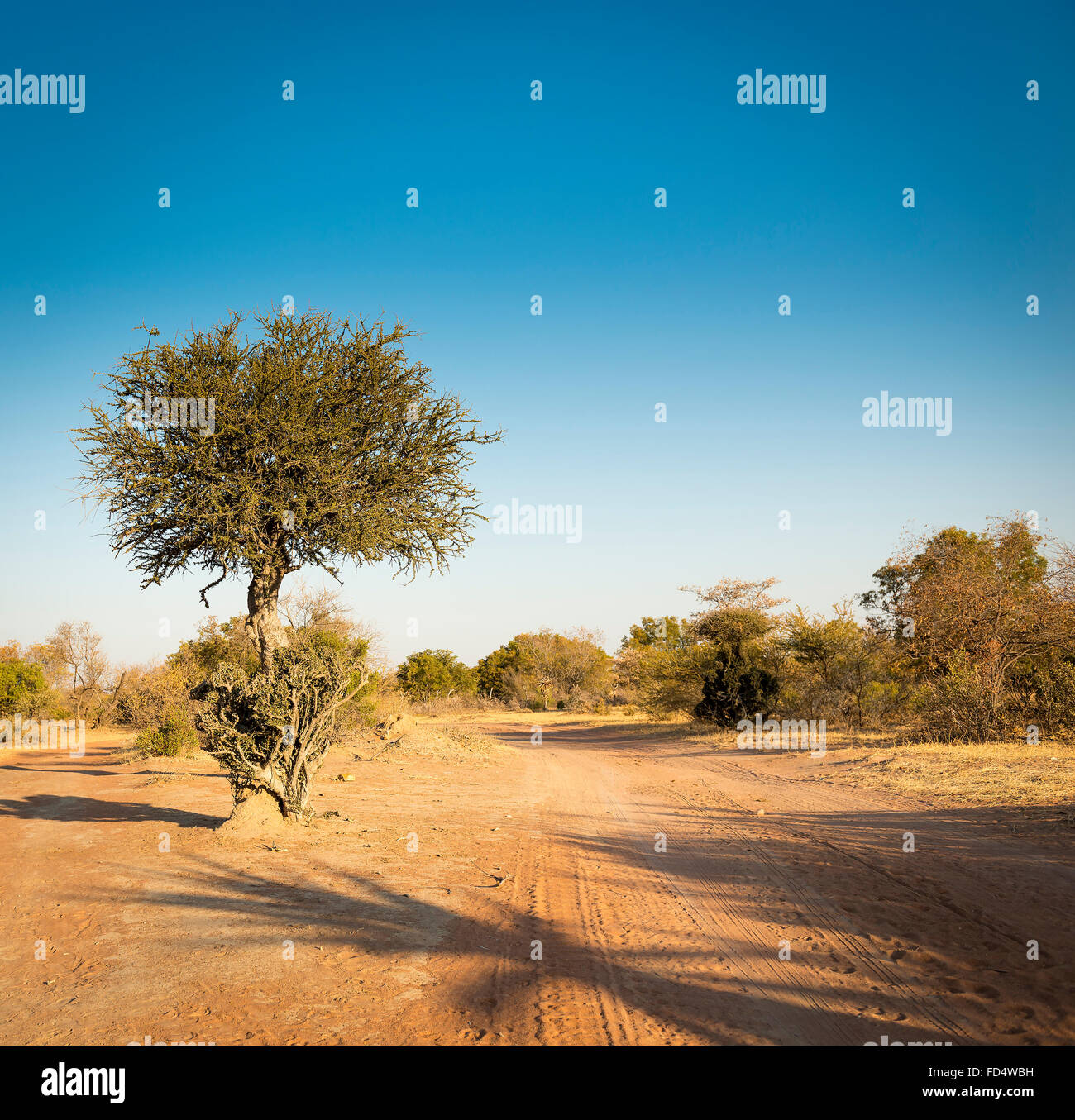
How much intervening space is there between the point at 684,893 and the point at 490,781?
28.6 feet

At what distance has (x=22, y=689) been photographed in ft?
83.3

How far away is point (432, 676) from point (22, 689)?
23.3 m

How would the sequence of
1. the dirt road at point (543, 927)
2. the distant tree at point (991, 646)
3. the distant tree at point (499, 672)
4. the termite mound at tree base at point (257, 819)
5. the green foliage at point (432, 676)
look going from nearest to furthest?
1. the dirt road at point (543, 927)
2. the termite mound at tree base at point (257, 819)
3. the distant tree at point (991, 646)
4. the green foliage at point (432, 676)
5. the distant tree at point (499, 672)

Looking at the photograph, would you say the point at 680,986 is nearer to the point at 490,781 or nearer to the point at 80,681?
the point at 490,781

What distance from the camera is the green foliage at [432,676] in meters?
44.2

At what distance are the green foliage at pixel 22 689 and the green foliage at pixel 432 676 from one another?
779 inches

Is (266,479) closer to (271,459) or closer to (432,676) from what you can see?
(271,459)

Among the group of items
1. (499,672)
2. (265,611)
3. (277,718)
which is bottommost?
(499,672)

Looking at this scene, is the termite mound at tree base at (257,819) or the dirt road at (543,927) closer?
the dirt road at (543,927)

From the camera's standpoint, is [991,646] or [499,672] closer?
[991,646]

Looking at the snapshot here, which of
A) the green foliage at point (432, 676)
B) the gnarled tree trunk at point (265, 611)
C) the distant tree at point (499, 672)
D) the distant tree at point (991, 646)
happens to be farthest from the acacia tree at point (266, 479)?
the distant tree at point (499, 672)

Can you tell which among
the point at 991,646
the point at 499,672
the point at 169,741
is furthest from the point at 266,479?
the point at 499,672

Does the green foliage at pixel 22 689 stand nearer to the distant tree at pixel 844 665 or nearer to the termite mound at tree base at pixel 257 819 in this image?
the termite mound at tree base at pixel 257 819
